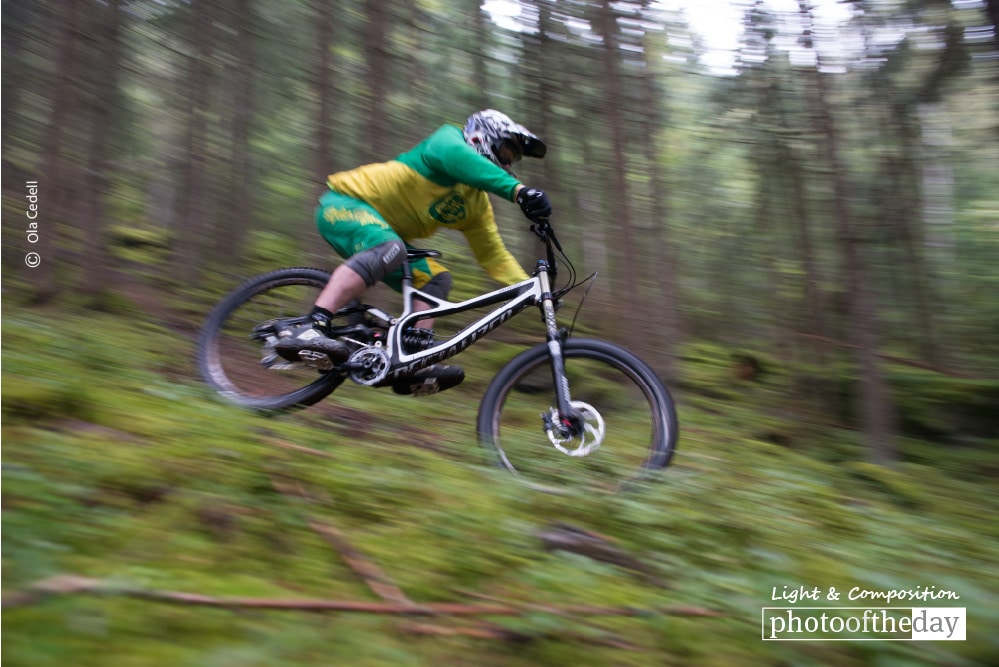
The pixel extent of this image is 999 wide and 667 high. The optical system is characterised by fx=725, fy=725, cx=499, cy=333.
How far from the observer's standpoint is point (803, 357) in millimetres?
6281

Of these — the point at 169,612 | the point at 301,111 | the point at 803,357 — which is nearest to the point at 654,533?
A: the point at 169,612

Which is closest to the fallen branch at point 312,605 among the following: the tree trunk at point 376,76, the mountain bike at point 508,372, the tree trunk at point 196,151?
the mountain bike at point 508,372

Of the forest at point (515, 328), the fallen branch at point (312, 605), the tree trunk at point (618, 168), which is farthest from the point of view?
the tree trunk at point (618, 168)

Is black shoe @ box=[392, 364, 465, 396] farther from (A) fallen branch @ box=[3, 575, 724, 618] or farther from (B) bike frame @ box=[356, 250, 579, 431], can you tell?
(A) fallen branch @ box=[3, 575, 724, 618]

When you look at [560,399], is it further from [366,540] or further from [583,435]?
[366,540]

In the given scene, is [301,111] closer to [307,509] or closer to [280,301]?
[280,301]

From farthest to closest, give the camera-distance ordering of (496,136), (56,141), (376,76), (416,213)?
(376,76) < (56,141) < (416,213) < (496,136)

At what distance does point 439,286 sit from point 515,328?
1.90 metres

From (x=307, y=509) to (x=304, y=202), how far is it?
16.5ft

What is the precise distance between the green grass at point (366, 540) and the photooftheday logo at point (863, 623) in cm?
5

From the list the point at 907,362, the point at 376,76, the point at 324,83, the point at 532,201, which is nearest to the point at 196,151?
the point at 324,83

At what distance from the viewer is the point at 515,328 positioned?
6191 millimetres

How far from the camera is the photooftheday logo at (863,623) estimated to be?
7.22ft

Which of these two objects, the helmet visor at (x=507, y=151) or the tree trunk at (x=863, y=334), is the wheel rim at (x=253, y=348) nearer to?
the helmet visor at (x=507, y=151)
